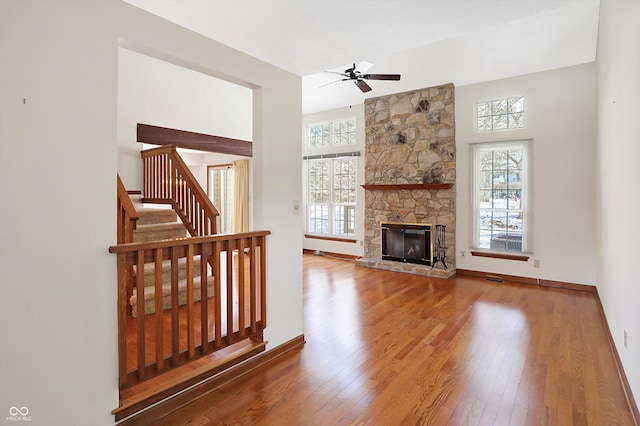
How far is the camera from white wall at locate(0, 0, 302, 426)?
4.89 ft

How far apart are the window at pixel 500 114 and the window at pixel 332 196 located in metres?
2.56

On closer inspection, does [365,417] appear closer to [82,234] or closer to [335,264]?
[82,234]

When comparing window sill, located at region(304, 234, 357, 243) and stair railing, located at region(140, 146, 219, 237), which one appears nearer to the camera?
stair railing, located at region(140, 146, 219, 237)

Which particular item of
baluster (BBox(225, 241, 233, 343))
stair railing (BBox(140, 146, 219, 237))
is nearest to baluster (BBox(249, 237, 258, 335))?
baluster (BBox(225, 241, 233, 343))

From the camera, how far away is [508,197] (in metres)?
5.27

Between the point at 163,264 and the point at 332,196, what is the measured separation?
4.20m

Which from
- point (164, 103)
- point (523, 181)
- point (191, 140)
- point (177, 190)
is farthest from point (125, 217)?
point (523, 181)

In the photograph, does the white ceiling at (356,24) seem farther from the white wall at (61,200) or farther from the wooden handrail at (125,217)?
the wooden handrail at (125,217)

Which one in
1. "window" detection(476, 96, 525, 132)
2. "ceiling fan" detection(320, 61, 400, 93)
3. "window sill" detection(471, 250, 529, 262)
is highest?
"ceiling fan" detection(320, 61, 400, 93)

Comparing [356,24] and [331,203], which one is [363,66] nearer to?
Answer: [356,24]

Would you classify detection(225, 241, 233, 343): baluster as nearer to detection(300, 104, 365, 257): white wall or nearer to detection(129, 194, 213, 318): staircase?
detection(129, 194, 213, 318): staircase

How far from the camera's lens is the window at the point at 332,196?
7.20m

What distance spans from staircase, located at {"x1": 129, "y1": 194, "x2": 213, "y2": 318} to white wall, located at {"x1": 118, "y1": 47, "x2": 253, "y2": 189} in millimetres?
863

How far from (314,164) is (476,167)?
11.6 ft
